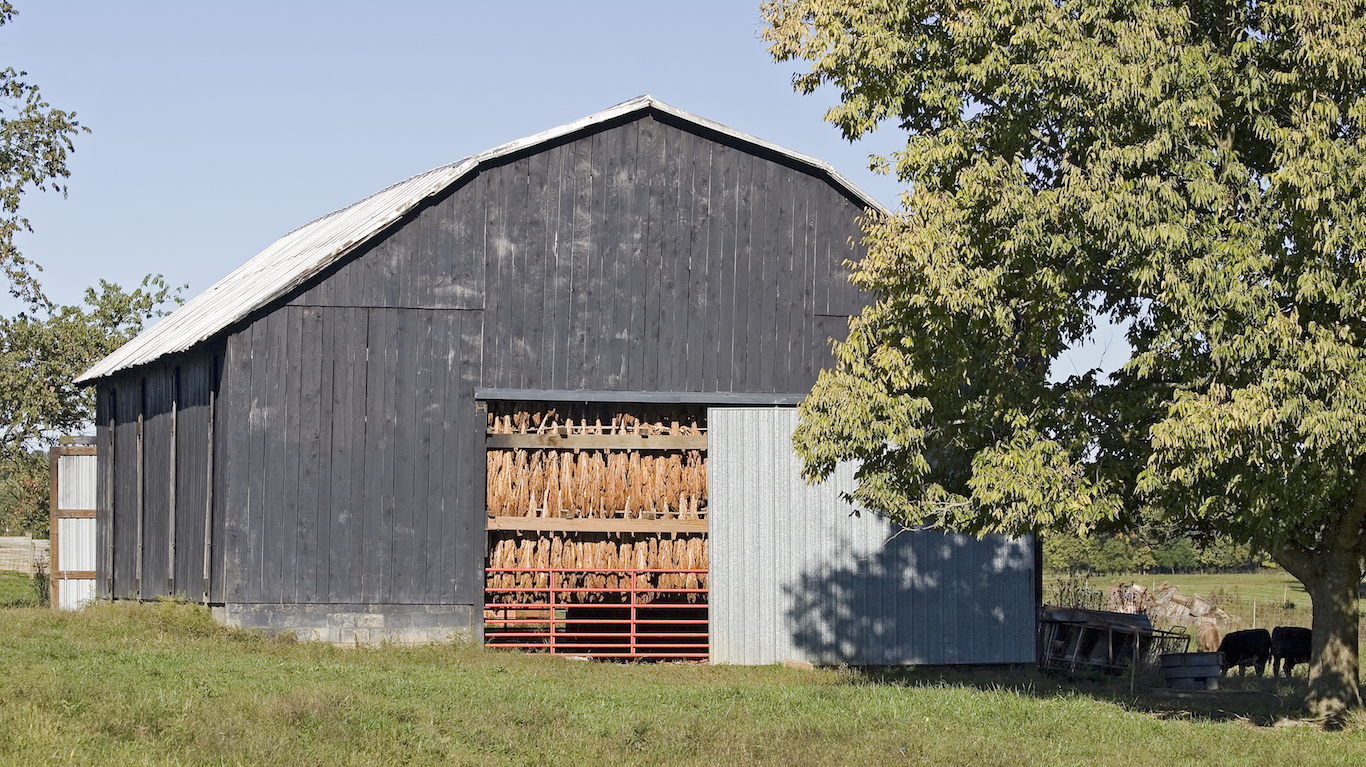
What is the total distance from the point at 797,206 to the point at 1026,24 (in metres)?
8.49

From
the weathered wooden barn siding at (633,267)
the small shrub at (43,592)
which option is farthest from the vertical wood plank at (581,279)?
the small shrub at (43,592)

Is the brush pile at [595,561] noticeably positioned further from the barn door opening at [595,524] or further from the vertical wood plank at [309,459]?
the vertical wood plank at [309,459]

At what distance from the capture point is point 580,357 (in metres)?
22.9

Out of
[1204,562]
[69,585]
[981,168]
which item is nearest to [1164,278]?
[981,168]

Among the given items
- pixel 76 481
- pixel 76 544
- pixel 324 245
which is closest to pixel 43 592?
pixel 76 544

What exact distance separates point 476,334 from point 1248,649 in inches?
584

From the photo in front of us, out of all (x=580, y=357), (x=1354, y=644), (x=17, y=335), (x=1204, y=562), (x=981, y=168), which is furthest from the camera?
(x=1204, y=562)

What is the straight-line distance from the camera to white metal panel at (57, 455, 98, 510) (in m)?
30.8

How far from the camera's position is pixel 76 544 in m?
30.6

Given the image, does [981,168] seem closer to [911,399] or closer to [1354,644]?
[911,399]

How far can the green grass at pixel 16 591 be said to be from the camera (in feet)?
105

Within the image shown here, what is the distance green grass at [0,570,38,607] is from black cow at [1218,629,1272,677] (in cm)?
2429

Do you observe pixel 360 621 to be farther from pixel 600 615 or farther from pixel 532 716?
pixel 532 716

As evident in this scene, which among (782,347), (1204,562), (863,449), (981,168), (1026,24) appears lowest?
(1204,562)
